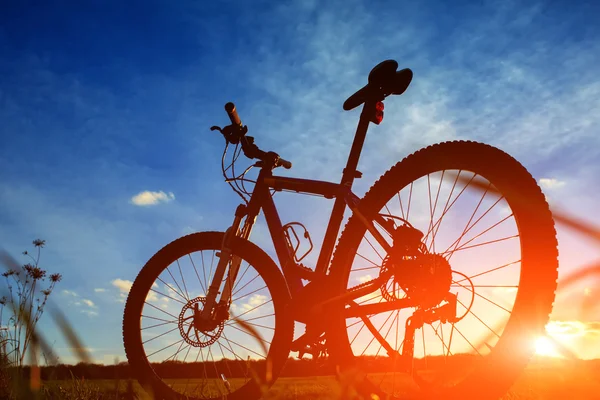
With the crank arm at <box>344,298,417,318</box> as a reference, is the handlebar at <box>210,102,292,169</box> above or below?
above

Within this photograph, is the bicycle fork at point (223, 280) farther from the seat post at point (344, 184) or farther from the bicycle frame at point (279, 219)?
the seat post at point (344, 184)

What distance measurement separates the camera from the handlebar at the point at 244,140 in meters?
4.02

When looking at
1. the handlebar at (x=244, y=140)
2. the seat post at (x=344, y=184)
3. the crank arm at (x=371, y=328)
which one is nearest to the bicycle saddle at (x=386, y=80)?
the seat post at (x=344, y=184)

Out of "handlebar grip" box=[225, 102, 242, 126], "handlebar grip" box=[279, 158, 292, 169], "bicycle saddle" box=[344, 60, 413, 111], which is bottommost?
"handlebar grip" box=[279, 158, 292, 169]

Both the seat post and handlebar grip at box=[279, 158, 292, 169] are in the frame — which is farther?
handlebar grip at box=[279, 158, 292, 169]

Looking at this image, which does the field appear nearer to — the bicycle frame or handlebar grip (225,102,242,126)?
the bicycle frame

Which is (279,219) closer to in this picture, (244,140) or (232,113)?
(244,140)

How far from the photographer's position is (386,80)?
332cm

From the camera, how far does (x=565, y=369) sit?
310 cm

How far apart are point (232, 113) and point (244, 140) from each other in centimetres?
26

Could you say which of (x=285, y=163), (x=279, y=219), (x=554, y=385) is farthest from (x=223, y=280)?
(x=554, y=385)

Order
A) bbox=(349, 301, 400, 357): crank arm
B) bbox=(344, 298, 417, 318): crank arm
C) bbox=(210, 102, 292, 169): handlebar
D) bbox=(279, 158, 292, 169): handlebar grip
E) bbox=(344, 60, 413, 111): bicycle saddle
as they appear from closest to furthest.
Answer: bbox=(344, 298, 417, 318): crank arm, bbox=(349, 301, 400, 357): crank arm, bbox=(344, 60, 413, 111): bicycle saddle, bbox=(210, 102, 292, 169): handlebar, bbox=(279, 158, 292, 169): handlebar grip

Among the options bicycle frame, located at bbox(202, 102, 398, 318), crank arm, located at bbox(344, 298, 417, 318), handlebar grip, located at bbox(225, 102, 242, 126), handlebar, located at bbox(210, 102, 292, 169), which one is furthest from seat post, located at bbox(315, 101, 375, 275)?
handlebar grip, located at bbox(225, 102, 242, 126)

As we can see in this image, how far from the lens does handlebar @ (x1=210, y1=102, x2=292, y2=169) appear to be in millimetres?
4016
